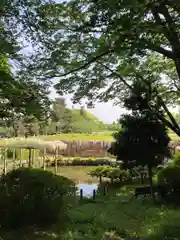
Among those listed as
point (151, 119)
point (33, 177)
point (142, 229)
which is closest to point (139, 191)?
point (151, 119)

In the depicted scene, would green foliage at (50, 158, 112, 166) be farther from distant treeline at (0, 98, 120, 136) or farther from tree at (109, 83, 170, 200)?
tree at (109, 83, 170, 200)

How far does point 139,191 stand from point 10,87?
1074cm

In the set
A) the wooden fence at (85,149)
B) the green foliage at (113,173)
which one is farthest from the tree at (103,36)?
the wooden fence at (85,149)

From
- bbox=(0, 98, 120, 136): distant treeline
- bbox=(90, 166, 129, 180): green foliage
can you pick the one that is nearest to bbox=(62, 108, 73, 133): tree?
bbox=(0, 98, 120, 136): distant treeline

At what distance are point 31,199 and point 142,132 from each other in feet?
25.8

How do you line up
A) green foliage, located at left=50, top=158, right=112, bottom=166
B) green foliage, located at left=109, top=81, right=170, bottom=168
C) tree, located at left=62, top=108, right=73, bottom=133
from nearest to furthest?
green foliage, located at left=109, top=81, right=170, bottom=168, green foliage, located at left=50, top=158, right=112, bottom=166, tree, located at left=62, top=108, right=73, bottom=133

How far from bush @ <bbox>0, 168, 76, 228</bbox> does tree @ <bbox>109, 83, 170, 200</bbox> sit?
20.3 ft

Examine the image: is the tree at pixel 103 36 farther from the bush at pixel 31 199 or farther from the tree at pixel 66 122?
the tree at pixel 66 122

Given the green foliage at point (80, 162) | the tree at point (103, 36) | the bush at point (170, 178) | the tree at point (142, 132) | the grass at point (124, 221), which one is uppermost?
the tree at point (103, 36)

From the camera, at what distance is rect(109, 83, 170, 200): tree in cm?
1554

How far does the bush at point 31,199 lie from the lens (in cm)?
850

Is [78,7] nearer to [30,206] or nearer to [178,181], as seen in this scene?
[30,206]

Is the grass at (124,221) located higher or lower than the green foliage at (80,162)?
higher

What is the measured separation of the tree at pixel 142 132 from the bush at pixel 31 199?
6.19 meters
